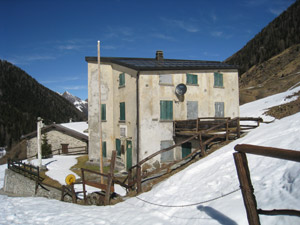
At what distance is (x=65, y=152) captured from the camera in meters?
30.6

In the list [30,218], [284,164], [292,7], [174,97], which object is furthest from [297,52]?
[30,218]

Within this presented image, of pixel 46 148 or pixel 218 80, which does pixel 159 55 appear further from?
pixel 46 148

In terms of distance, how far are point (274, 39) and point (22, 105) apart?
119m

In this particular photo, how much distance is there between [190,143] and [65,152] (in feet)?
63.8

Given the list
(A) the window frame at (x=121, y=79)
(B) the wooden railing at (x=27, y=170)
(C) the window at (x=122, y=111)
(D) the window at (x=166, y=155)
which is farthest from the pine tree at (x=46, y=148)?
(D) the window at (x=166, y=155)

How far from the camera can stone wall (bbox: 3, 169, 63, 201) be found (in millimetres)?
15537

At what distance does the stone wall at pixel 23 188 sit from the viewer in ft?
51.0

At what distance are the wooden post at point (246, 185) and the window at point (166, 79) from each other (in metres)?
15.5

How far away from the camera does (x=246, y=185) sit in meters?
3.44

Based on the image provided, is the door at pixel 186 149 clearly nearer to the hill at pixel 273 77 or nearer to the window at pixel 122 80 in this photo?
the window at pixel 122 80

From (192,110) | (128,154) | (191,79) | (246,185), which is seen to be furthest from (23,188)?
(246,185)

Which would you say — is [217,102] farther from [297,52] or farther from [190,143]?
[297,52]

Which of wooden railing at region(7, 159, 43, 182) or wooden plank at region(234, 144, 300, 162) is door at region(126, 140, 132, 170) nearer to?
wooden railing at region(7, 159, 43, 182)

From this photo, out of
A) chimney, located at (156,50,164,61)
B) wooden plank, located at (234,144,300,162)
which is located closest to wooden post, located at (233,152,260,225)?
wooden plank, located at (234,144,300,162)
